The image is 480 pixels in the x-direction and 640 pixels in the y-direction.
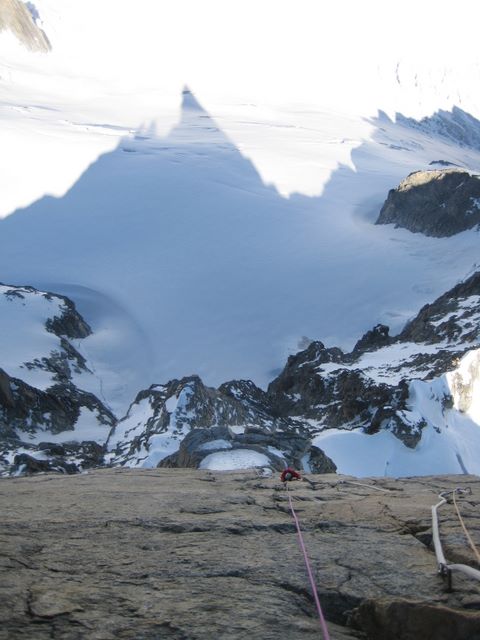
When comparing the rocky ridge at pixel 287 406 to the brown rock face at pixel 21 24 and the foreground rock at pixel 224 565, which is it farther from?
the brown rock face at pixel 21 24

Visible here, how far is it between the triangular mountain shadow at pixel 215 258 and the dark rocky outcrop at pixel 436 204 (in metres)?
1.99

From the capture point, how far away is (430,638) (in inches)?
106

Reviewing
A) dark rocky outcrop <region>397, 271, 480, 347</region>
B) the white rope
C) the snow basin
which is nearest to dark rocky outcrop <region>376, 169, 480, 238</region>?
dark rocky outcrop <region>397, 271, 480, 347</region>

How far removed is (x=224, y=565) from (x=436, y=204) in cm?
4032

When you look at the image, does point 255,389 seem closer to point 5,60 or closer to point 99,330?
point 99,330

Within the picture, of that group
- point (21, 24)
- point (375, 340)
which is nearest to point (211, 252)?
point (375, 340)

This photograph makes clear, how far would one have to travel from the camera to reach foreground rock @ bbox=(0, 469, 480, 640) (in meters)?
2.81

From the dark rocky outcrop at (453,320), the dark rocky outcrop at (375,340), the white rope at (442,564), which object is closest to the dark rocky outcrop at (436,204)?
the dark rocky outcrop at (453,320)

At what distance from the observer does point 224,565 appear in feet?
11.6

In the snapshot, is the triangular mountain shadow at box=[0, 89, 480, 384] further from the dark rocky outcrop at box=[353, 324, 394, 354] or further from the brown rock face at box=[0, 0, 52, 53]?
the brown rock face at box=[0, 0, 52, 53]

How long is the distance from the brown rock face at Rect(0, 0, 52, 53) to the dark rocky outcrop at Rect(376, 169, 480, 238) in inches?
2713

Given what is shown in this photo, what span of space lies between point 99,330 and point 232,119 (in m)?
48.7

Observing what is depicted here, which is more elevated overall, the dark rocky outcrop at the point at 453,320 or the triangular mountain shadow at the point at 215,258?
the triangular mountain shadow at the point at 215,258

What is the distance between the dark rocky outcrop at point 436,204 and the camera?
39.3m
